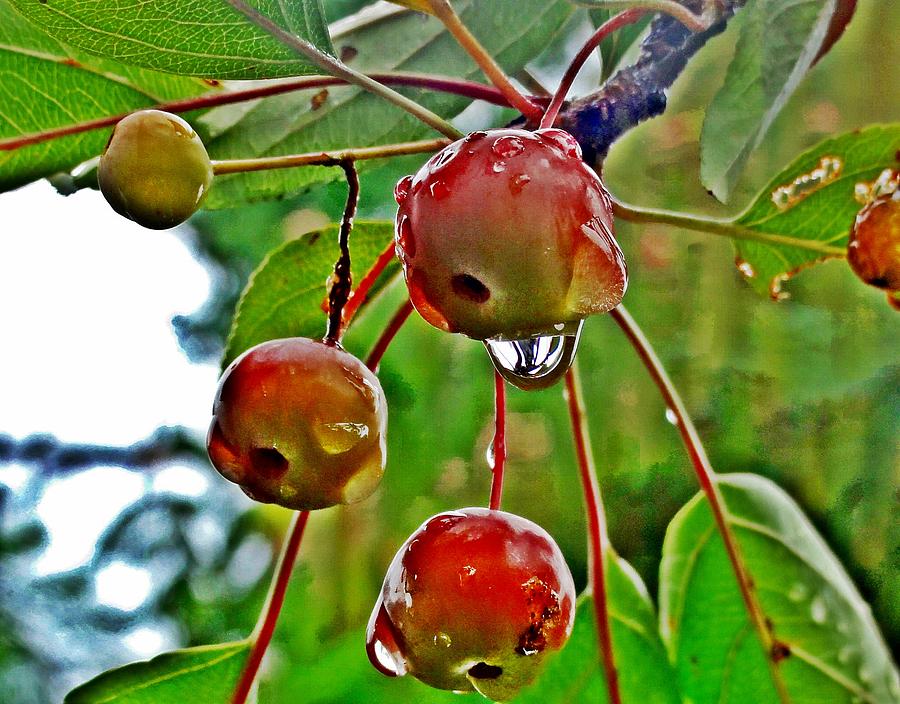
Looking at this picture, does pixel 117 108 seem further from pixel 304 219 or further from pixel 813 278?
pixel 813 278

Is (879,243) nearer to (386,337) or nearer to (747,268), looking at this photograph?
(747,268)

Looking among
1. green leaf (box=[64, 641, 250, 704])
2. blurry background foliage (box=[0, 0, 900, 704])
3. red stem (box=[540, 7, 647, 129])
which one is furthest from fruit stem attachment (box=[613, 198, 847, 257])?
blurry background foliage (box=[0, 0, 900, 704])

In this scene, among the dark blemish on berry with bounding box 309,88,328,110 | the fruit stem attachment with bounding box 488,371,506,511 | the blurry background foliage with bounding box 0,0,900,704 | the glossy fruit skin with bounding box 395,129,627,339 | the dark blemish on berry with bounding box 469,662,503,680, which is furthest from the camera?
the blurry background foliage with bounding box 0,0,900,704

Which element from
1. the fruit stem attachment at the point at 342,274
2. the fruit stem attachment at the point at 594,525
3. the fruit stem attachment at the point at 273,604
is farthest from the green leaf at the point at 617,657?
the fruit stem attachment at the point at 342,274

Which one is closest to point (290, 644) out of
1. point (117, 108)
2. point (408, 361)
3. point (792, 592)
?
point (408, 361)

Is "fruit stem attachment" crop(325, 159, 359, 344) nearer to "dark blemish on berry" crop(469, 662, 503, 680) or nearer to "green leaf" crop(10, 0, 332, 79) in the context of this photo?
"green leaf" crop(10, 0, 332, 79)

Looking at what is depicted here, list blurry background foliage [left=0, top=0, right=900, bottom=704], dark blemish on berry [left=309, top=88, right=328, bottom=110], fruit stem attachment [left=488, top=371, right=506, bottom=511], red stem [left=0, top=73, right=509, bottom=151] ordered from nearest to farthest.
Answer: fruit stem attachment [left=488, top=371, right=506, bottom=511] → red stem [left=0, top=73, right=509, bottom=151] → dark blemish on berry [left=309, top=88, right=328, bottom=110] → blurry background foliage [left=0, top=0, right=900, bottom=704]
